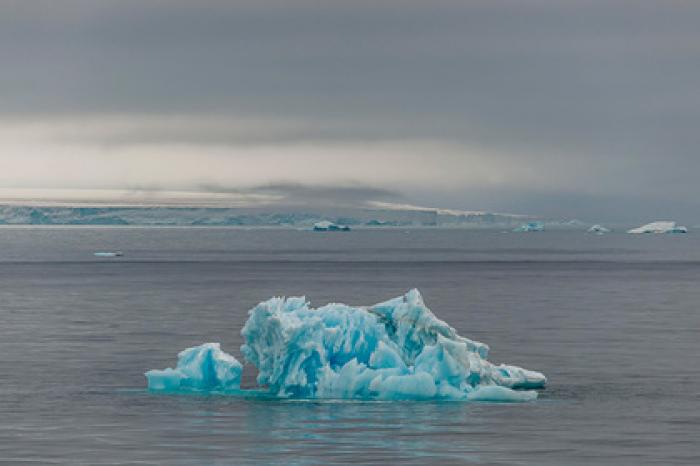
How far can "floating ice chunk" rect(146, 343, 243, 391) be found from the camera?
41.8 meters

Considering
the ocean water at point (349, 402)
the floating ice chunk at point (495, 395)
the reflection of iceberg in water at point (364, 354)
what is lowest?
the ocean water at point (349, 402)

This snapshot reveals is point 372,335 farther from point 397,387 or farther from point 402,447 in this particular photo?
point 402,447

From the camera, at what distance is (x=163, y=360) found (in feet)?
177

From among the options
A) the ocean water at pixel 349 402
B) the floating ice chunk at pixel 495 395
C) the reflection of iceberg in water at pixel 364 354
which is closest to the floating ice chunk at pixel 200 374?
the reflection of iceberg in water at pixel 364 354

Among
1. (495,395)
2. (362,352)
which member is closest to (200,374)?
(362,352)

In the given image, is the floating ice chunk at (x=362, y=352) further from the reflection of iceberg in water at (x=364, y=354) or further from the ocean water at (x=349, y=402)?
the ocean water at (x=349, y=402)

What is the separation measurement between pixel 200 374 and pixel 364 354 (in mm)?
5077

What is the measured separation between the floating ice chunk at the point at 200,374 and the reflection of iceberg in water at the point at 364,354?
0.07 metres

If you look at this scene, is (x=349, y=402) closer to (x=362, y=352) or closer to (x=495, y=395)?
(x=362, y=352)

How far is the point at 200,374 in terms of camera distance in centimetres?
4238

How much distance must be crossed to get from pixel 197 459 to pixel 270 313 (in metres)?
8.62

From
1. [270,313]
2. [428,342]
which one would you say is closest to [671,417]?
[428,342]

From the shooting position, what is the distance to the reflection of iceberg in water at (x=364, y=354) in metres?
39.5

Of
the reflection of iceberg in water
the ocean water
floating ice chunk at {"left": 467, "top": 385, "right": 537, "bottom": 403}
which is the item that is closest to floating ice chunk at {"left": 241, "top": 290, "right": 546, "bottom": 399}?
the reflection of iceberg in water
